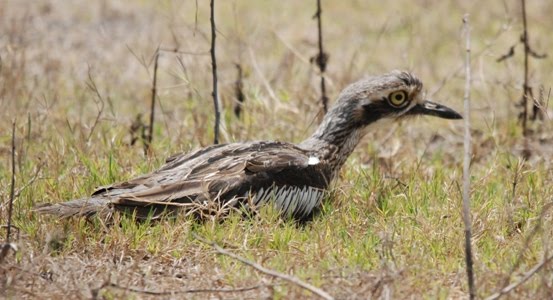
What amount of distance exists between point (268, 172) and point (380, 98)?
934 millimetres

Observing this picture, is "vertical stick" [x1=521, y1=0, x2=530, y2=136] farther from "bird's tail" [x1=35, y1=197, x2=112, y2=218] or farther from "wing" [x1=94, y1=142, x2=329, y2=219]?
"bird's tail" [x1=35, y1=197, x2=112, y2=218]

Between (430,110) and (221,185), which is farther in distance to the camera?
(430,110)

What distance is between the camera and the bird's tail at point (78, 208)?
4969 millimetres

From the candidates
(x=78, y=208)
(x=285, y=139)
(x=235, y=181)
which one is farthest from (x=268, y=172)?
(x=285, y=139)

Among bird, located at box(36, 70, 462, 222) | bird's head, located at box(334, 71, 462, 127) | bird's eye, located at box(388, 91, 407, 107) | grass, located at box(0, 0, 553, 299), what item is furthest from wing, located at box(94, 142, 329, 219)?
bird's eye, located at box(388, 91, 407, 107)

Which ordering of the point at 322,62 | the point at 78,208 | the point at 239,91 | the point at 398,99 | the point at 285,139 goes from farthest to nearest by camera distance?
the point at 239,91, the point at 322,62, the point at 285,139, the point at 398,99, the point at 78,208

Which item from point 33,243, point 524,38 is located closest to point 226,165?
point 33,243

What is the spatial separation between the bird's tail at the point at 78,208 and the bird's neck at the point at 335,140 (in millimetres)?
1272

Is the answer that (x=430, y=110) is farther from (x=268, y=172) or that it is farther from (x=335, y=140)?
(x=268, y=172)

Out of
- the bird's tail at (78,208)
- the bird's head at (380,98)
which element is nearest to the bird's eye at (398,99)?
the bird's head at (380,98)

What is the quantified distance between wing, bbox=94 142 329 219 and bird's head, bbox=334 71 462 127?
46 cm

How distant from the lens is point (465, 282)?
4.53 meters

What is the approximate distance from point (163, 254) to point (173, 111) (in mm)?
2896

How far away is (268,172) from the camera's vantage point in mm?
5352
